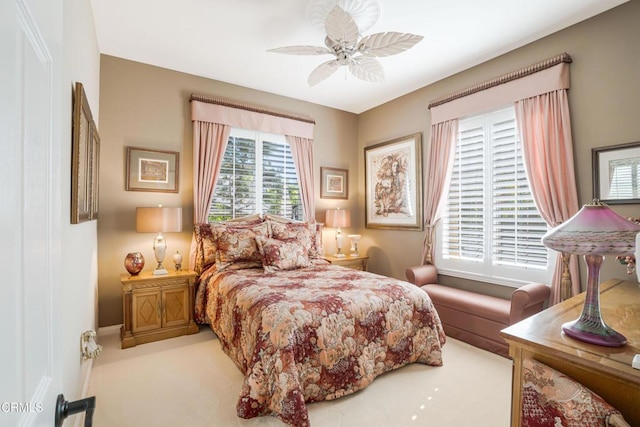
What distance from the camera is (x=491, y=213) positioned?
11.2ft

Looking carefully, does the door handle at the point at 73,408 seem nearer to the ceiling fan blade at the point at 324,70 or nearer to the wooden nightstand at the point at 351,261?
the ceiling fan blade at the point at 324,70

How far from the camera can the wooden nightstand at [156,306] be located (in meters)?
3.06

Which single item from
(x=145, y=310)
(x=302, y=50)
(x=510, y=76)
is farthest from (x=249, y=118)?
(x=510, y=76)

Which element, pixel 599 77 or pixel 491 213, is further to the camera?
pixel 491 213

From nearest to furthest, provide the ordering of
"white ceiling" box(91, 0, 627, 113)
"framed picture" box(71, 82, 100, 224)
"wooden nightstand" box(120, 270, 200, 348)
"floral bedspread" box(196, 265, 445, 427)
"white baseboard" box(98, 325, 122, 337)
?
"framed picture" box(71, 82, 100, 224) → "floral bedspread" box(196, 265, 445, 427) → "white ceiling" box(91, 0, 627, 113) → "wooden nightstand" box(120, 270, 200, 348) → "white baseboard" box(98, 325, 122, 337)

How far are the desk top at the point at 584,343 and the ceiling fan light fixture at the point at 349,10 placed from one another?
250 cm

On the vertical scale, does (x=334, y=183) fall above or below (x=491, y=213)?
above

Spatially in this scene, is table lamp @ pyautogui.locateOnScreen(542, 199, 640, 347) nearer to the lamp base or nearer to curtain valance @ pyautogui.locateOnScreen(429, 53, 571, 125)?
the lamp base

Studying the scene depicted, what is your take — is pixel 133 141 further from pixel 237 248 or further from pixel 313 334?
pixel 313 334

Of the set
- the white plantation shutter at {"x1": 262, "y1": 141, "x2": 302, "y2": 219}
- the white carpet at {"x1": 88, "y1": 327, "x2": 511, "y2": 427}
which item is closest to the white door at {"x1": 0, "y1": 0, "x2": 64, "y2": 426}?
the white carpet at {"x1": 88, "y1": 327, "x2": 511, "y2": 427}

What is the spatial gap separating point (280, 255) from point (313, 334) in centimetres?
136

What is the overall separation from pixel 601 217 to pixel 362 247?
4133mm

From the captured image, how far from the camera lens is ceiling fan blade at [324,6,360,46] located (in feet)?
7.15

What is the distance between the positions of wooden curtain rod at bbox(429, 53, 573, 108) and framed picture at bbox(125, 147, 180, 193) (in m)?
3.45
